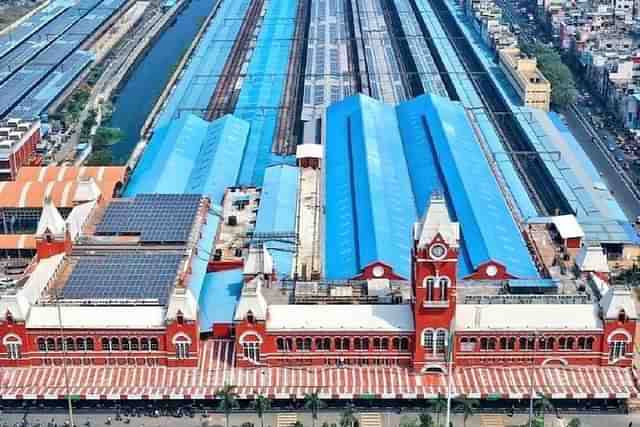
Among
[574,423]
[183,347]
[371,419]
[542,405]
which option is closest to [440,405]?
[371,419]

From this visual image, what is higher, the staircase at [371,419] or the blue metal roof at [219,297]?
the blue metal roof at [219,297]

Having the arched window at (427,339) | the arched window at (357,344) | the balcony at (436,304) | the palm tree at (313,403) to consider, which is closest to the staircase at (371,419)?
the palm tree at (313,403)

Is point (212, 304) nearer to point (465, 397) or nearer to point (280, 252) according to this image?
point (280, 252)

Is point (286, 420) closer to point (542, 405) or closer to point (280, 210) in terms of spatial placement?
point (542, 405)

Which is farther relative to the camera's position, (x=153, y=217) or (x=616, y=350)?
(x=153, y=217)

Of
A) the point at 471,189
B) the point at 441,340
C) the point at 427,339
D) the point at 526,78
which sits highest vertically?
the point at 427,339

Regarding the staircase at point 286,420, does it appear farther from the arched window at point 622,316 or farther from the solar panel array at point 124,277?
the arched window at point 622,316
